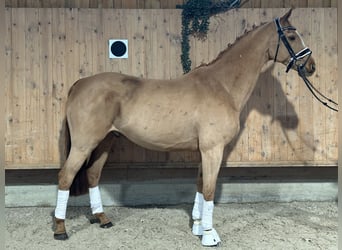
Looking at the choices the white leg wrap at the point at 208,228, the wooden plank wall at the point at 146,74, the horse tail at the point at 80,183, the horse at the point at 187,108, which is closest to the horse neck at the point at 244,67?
the horse at the point at 187,108

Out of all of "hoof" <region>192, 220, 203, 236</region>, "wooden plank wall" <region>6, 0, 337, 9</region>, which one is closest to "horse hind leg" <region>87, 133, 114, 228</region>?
"hoof" <region>192, 220, 203, 236</region>

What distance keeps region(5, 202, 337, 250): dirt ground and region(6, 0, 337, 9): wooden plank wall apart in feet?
8.25

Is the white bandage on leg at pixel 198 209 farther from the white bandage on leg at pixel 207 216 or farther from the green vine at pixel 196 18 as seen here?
the green vine at pixel 196 18

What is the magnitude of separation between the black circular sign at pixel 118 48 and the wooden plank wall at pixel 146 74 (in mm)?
87

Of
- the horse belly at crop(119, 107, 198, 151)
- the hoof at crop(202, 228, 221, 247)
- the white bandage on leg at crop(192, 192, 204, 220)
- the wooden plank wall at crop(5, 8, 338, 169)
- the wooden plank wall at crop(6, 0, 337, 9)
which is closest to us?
the hoof at crop(202, 228, 221, 247)

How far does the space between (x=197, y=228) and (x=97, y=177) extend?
3.95 feet

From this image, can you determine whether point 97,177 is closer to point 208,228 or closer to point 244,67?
point 208,228

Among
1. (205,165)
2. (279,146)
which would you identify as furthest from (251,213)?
(205,165)

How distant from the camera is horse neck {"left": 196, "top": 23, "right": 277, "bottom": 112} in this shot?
3.70 metres

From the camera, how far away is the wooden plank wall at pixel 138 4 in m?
4.51

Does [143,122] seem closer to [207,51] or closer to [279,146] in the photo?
[207,51]

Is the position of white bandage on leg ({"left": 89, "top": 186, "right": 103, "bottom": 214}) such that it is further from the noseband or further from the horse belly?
the noseband

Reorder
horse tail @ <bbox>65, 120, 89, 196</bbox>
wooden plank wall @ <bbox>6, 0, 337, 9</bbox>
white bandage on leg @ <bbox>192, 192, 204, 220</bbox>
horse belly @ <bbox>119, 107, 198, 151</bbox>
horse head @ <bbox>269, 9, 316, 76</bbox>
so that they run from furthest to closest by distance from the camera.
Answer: wooden plank wall @ <bbox>6, 0, 337, 9</bbox>, horse tail @ <bbox>65, 120, 89, 196</bbox>, white bandage on leg @ <bbox>192, 192, 204, 220</bbox>, horse head @ <bbox>269, 9, 316, 76</bbox>, horse belly @ <bbox>119, 107, 198, 151</bbox>

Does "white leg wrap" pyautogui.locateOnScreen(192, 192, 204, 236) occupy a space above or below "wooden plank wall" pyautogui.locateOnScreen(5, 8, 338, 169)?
below
